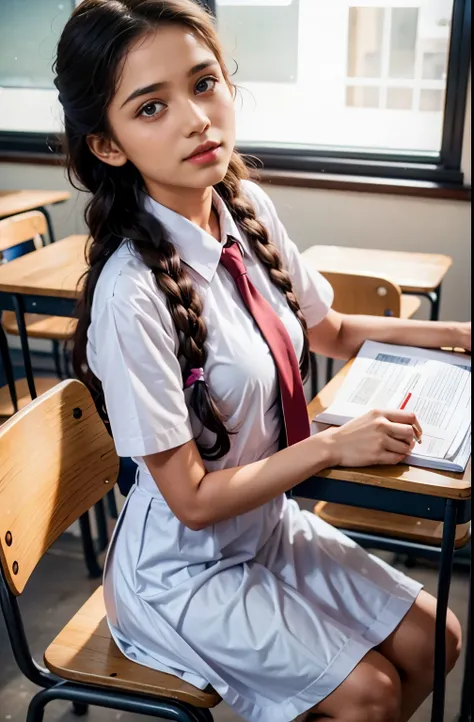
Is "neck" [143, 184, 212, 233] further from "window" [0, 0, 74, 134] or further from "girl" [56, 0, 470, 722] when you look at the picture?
"window" [0, 0, 74, 134]

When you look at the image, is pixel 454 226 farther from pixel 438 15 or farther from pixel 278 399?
pixel 278 399

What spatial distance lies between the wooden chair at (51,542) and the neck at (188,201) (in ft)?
1.07

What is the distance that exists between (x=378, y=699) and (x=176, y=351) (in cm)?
57

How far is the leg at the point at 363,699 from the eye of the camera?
109 centimetres

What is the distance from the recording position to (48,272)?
238 cm

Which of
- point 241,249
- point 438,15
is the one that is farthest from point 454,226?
point 241,249

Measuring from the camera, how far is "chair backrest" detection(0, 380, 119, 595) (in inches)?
43.0

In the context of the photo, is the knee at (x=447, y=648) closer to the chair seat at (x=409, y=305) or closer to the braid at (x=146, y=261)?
the braid at (x=146, y=261)

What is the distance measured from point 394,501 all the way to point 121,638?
46cm

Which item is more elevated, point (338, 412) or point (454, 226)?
point (338, 412)

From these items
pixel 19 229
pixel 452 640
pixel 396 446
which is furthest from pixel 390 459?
pixel 19 229

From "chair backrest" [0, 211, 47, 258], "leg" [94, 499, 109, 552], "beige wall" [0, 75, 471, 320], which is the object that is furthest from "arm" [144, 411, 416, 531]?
"beige wall" [0, 75, 471, 320]

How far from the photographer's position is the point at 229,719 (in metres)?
1.69

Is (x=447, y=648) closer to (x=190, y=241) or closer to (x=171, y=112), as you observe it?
(x=190, y=241)
